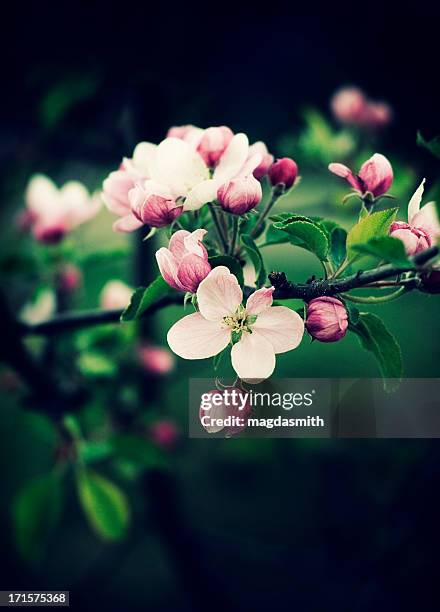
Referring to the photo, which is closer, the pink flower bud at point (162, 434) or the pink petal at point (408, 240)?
the pink petal at point (408, 240)

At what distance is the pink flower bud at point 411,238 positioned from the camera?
328 millimetres

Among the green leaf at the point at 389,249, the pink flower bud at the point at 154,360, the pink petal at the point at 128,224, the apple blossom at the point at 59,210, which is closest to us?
the green leaf at the point at 389,249

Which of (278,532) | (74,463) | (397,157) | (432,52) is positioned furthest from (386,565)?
(432,52)

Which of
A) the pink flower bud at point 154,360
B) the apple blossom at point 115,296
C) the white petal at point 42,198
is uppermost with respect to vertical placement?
the white petal at point 42,198

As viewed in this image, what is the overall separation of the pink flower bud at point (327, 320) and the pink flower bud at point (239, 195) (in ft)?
0.25

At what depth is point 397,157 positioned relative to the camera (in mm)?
847

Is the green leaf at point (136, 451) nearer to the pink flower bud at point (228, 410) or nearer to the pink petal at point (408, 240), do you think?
the pink flower bud at point (228, 410)

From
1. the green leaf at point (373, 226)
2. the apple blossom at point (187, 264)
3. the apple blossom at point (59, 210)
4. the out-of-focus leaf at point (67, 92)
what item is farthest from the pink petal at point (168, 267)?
the out-of-focus leaf at point (67, 92)

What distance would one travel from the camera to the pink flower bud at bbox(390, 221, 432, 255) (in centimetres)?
33

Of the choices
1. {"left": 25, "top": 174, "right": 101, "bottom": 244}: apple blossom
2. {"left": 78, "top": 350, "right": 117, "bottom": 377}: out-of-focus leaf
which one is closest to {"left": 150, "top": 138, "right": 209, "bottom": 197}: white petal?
{"left": 25, "top": 174, "right": 101, "bottom": 244}: apple blossom

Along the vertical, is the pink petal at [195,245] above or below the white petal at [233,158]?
below

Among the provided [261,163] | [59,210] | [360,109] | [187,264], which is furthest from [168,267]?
[360,109]

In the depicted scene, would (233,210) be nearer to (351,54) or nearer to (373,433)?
(373,433)

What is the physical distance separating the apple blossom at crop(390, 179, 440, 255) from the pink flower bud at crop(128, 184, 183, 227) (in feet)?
0.46
